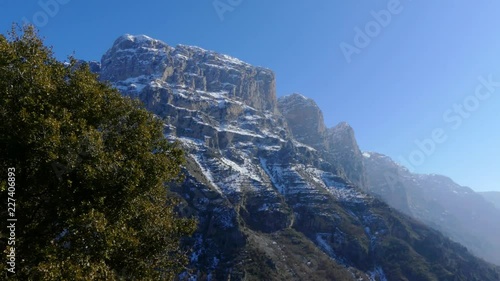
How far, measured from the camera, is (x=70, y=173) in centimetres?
2048

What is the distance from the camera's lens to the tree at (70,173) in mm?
19562

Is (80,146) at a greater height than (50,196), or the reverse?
(80,146)

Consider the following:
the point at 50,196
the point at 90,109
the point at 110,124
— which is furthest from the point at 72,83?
the point at 50,196

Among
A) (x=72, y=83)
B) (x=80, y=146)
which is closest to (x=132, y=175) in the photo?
(x=80, y=146)

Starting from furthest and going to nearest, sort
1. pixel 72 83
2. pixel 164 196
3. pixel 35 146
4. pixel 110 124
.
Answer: pixel 164 196 < pixel 110 124 < pixel 72 83 < pixel 35 146

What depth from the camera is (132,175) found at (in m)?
21.8

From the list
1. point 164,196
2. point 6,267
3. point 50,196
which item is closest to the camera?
point 6,267

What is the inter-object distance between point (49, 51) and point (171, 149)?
9.92m

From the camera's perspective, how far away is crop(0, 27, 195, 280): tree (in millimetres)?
19562

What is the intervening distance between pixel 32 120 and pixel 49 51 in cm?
777

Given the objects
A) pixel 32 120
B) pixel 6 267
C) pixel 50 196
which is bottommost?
pixel 6 267

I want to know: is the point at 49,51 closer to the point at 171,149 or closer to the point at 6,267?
the point at 171,149

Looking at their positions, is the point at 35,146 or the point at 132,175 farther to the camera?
the point at 132,175

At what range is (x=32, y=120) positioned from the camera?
773 inches
